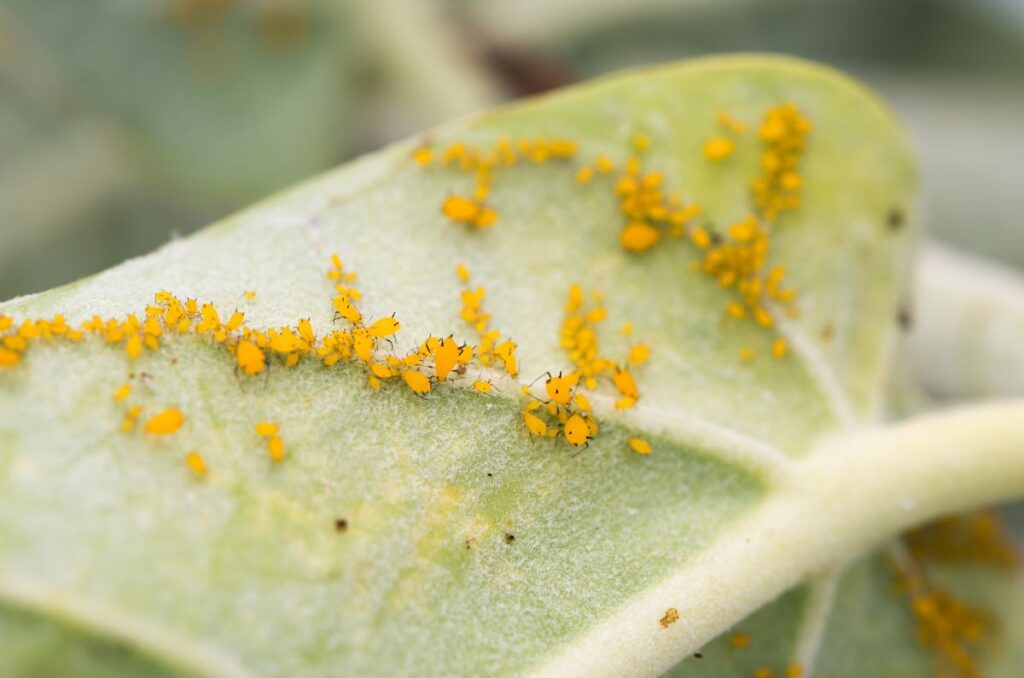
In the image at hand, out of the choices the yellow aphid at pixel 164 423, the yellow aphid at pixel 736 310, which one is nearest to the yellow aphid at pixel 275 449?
the yellow aphid at pixel 164 423

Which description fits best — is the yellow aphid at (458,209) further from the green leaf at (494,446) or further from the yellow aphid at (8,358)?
the yellow aphid at (8,358)

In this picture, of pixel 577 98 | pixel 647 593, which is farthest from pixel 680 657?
pixel 577 98

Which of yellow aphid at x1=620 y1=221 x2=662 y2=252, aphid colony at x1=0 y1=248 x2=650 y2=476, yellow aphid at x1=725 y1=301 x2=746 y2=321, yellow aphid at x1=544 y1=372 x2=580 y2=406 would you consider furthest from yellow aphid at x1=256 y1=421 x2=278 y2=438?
yellow aphid at x1=725 y1=301 x2=746 y2=321

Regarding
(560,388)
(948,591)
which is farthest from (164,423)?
(948,591)

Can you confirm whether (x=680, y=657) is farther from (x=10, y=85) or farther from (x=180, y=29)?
(x=10, y=85)

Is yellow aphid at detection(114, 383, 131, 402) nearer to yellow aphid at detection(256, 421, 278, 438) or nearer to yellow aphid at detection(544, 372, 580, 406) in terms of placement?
yellow aphid at detection(256, 421, 278, 438)
